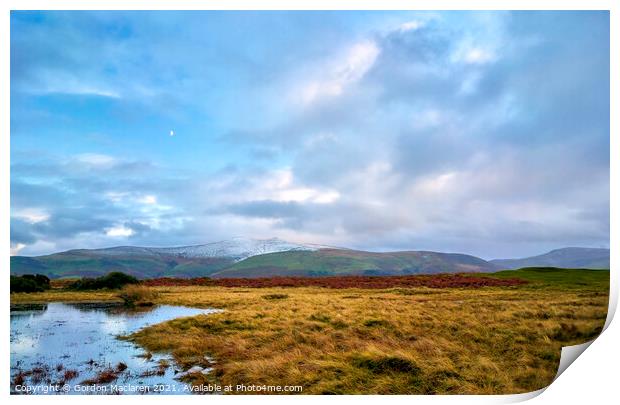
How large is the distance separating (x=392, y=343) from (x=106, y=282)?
565 inches

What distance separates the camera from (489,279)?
2633 cm

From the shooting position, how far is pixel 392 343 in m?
11.2

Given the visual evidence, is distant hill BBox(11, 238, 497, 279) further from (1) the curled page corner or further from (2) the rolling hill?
(1) the curled page corner

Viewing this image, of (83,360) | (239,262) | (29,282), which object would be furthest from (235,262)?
(83,360)

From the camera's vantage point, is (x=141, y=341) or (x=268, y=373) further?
(x=141, y=341)

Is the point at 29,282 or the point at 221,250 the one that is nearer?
the point at 29,282

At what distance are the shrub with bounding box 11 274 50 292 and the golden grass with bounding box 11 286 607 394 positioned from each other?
1.12ft

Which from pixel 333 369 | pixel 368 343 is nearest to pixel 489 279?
pixel 368 343

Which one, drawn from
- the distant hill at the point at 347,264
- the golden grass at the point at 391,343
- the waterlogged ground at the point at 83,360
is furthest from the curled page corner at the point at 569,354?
the distant hill at the point at 347,264

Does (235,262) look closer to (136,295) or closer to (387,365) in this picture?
(136,295)

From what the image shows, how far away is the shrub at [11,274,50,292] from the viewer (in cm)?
1573
